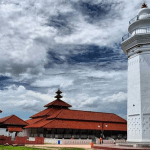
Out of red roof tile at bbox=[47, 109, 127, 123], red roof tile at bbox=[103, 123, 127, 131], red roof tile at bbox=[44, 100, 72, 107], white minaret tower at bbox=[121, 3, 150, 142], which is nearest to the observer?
white minaret tower at bbox=[121, 3, 150, 142]

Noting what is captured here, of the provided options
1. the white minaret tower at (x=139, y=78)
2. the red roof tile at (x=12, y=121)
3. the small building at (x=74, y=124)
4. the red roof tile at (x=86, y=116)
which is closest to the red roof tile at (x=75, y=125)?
the small building at (x=74, y=124)

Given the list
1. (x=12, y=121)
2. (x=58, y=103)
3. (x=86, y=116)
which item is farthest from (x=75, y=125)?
(x=58, y=103)

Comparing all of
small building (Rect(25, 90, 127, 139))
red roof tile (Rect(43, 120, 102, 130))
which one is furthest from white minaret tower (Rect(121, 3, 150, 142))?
red roof tile (Rect(43, 120, 102, 130))

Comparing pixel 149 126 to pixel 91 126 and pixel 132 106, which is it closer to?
pixel 132 106

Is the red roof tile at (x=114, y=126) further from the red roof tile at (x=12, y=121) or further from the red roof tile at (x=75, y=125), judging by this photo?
the red roof tile at (x=12, y=121)

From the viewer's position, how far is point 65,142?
35.0 meters

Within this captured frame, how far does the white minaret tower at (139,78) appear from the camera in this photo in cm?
2380

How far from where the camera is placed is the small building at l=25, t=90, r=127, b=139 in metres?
43.9

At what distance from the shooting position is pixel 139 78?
2500 centimetres

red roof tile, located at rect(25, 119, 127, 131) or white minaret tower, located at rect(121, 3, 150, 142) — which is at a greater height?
white minaret tower, located at rect(121, 3, 150, 142)

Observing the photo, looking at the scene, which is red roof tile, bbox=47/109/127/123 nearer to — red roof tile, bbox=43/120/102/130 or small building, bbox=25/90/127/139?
small building, bbox=25/90/127/139

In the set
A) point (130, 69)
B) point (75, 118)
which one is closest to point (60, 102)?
point (75, 118)

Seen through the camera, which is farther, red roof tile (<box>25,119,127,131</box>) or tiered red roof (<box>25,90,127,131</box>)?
tiered red roof (<box>25,90,127,131</box>)

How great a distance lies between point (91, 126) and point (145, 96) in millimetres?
24616
